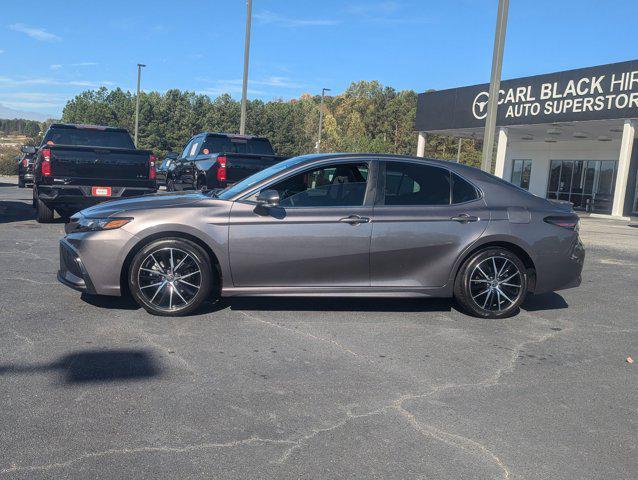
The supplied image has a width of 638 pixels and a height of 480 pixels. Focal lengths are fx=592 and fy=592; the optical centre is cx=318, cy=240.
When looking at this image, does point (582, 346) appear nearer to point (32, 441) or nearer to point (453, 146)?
point (32, 441)

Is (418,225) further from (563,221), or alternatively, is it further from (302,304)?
(563,221)

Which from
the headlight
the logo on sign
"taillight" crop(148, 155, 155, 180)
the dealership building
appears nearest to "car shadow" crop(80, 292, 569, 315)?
the headlight

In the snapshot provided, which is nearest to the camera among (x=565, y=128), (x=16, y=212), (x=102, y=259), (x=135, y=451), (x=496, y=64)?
(x=135, y=451)

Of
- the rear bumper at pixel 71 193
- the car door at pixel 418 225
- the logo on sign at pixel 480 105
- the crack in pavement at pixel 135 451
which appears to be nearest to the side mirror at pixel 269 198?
the car door at pixel 418 225

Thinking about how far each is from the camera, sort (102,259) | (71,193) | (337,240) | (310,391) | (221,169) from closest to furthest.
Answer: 1. (310,391)
2. (102,259)
3. (337,240)
4. (71,193)
5. (221,169)

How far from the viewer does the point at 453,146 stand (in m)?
62.1

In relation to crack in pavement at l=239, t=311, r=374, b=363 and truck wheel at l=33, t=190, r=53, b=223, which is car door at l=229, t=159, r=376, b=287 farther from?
truck wheel at l=33, t=190, r=53, b=223

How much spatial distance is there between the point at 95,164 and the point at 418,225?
7.01 meters

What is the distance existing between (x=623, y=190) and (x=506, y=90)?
22.3ft

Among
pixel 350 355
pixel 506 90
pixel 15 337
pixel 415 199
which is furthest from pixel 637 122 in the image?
pixel 15 337

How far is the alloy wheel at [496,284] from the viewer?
589 cm

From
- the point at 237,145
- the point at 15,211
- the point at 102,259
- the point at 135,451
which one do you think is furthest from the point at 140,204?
the point at 15,211

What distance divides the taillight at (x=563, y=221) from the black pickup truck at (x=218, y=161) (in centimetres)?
711

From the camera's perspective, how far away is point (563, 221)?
605 centimetres
